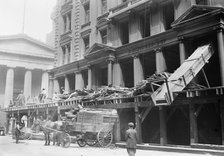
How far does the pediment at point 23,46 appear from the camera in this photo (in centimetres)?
4951

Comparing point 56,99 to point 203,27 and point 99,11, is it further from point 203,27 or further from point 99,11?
point 203,27

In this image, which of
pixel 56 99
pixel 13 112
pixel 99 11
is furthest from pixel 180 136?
pixel 13 112

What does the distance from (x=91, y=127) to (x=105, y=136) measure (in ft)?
3.82

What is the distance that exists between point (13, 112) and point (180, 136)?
23314mm

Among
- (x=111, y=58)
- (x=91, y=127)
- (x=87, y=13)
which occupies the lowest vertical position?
(x=91, y=127)

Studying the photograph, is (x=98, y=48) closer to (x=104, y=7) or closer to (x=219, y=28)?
(x=104, y=7)

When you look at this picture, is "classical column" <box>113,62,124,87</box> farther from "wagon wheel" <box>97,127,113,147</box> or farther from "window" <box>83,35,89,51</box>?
"wagon wheel" <box>97,127,113,147</box>

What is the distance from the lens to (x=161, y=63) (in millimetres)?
21000

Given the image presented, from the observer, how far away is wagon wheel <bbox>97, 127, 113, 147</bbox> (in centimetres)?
1627

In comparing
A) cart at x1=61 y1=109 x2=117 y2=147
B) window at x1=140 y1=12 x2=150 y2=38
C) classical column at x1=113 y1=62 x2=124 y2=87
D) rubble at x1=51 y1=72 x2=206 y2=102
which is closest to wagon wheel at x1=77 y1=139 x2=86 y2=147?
cart at x1=61 y1=109 x2=117 y2=147

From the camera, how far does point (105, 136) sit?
54.3 feet

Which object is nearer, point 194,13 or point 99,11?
point 194,13

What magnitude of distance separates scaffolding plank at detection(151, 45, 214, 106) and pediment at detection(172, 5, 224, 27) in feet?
8.77

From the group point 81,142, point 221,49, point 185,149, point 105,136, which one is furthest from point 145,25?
point 185,149
